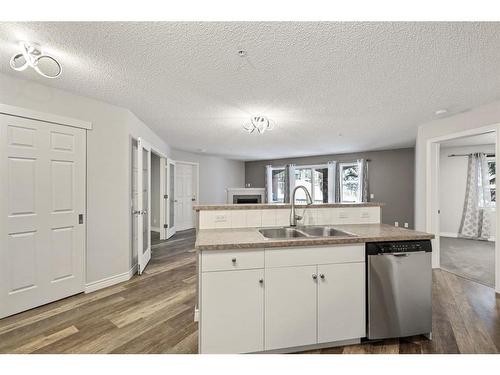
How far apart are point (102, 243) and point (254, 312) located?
2212 mm

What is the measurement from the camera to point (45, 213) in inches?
90.4

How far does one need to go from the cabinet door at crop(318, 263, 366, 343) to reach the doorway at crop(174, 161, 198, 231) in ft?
15.8

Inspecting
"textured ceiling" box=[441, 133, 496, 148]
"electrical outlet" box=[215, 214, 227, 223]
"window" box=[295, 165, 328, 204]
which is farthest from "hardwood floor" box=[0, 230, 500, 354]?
"window" box=[295, 165, 328, 204]

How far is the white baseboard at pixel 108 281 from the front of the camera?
2587mm

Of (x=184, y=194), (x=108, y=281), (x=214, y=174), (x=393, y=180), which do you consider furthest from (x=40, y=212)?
(x=393, y=180)

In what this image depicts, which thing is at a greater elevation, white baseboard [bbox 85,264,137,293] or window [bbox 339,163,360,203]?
window [bbox 339,163,360,203]

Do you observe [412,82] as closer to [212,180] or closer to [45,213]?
[45,213]

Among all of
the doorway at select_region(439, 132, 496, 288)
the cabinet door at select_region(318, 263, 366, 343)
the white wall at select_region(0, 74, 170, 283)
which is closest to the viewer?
the cabinet door at select_region(318, 263, 366, 343)

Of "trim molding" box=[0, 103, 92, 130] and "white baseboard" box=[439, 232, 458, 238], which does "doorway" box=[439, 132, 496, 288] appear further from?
"trim molding" box=[0, 103, 92, 130]

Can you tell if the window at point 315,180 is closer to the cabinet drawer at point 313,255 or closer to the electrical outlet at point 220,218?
the electrical outlet at point 220,218

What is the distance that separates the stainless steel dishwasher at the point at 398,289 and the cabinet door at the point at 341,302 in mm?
72

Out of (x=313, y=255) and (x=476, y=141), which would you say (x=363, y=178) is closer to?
(x=476, y=141)

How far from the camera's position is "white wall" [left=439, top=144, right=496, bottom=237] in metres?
5.66
